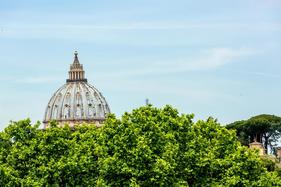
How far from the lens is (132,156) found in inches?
3410

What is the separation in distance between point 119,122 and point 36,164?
7986 millimetres

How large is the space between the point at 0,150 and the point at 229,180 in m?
19.3

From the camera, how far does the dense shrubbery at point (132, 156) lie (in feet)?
283

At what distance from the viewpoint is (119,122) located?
3541 inches

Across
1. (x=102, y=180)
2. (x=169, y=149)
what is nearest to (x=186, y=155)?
(x=169, y=149)

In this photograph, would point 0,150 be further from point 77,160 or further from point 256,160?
point 256,160

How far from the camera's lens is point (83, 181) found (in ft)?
284

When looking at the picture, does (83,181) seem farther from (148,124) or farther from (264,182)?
(264,182)

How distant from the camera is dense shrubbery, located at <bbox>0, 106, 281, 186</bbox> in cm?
8612

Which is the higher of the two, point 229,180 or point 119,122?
point 119,122

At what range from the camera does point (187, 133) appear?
90500 millimetres

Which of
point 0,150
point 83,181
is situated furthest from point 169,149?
point 0,150

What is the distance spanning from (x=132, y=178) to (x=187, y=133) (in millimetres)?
7839

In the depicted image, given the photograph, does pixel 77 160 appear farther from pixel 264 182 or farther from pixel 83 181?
pixel 264 182
